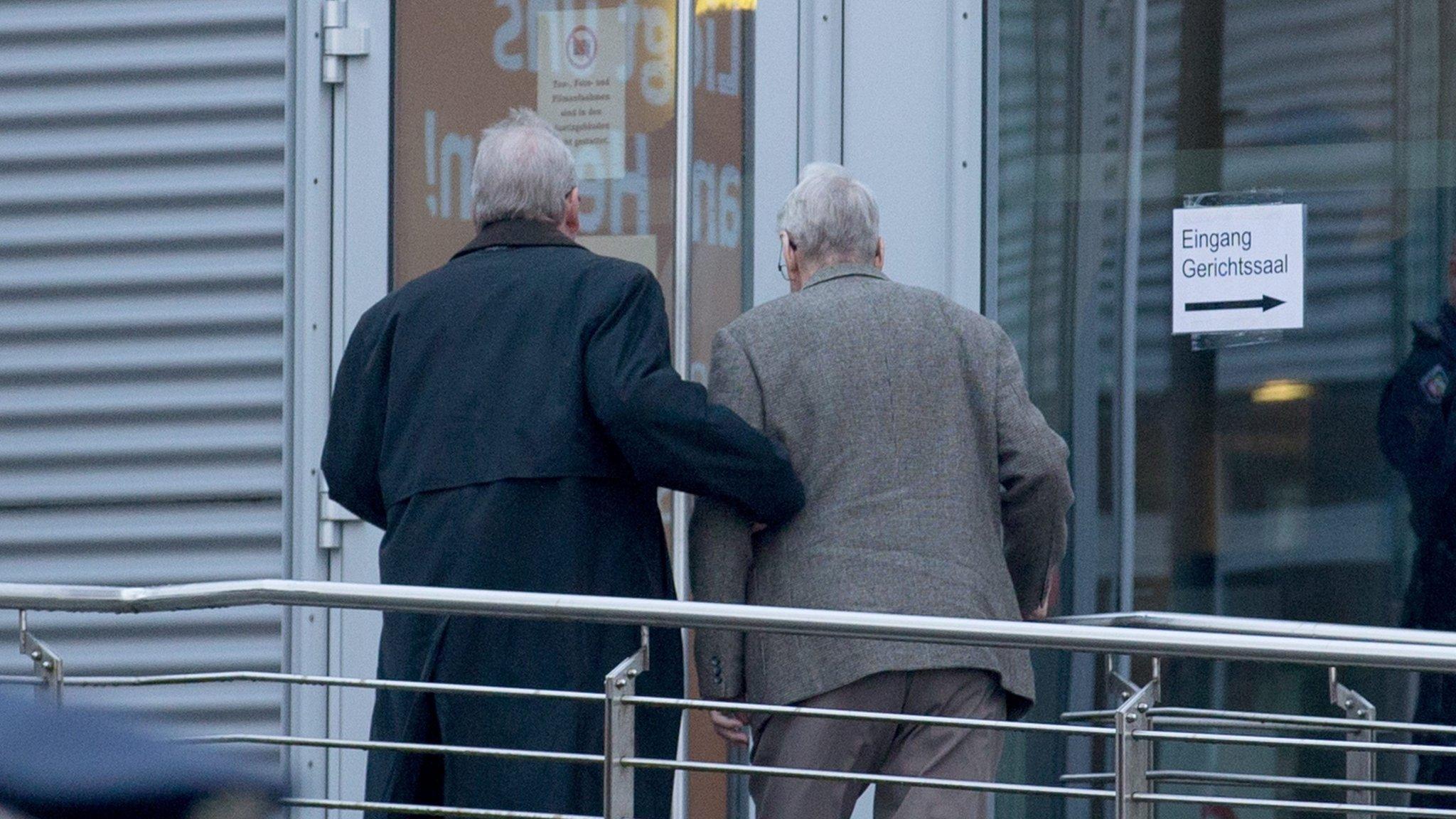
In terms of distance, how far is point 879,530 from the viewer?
4.02 meters

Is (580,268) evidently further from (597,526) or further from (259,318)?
(259,318)

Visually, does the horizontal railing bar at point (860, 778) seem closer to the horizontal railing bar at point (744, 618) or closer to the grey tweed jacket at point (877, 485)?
the horizontal railing bar at point (744, 618)

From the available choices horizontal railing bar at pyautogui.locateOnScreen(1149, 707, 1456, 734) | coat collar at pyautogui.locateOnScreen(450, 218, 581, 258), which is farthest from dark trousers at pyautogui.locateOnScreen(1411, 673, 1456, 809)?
coat collar at pyautogui.locateOnScreen(450, 218, 581, 258)

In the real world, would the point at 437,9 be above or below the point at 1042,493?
above

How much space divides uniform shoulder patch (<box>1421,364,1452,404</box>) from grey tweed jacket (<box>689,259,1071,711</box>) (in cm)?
132

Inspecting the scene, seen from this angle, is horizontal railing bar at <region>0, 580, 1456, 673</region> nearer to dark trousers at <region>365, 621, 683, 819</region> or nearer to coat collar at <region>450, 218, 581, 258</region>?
dark trousers at <region>365, 621, 683, 819</region>

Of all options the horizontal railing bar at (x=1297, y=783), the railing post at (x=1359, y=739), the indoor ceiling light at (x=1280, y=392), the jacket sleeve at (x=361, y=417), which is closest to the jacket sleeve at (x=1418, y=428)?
the indoor ceiling light at (x=1280, y=392)

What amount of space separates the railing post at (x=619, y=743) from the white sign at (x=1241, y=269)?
1.96m

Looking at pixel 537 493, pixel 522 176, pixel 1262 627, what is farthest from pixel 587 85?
pixel 1262 627

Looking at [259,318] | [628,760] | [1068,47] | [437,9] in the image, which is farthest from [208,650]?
[1068,47]

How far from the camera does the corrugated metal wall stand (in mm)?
5332

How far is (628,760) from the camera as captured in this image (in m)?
3.69

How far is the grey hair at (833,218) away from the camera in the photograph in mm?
4246

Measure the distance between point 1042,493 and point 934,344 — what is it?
13.3 inches
